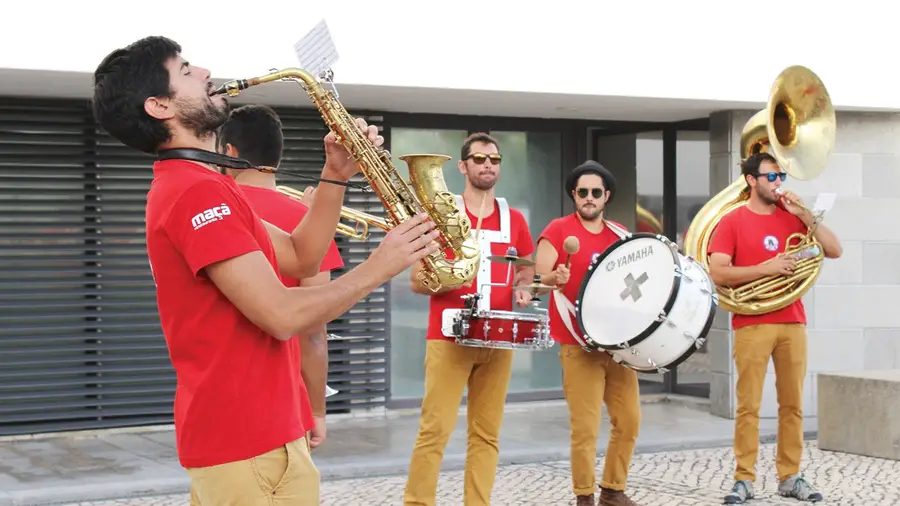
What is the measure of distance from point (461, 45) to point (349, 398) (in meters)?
3.17

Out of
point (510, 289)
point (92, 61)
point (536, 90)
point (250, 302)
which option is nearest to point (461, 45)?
point (536, 90)

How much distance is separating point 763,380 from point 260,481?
5.01m

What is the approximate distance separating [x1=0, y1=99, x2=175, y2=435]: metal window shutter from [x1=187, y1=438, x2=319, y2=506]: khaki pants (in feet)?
23.7

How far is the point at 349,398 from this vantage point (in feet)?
35.6

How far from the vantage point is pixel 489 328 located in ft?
20.1

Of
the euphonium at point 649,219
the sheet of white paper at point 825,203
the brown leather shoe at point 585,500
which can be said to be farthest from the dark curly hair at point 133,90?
the euphonium at point 649,219

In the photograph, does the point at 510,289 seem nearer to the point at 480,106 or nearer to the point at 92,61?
the point at 92,61

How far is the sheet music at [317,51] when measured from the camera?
355 cm

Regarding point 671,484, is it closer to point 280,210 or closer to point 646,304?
point 646,304

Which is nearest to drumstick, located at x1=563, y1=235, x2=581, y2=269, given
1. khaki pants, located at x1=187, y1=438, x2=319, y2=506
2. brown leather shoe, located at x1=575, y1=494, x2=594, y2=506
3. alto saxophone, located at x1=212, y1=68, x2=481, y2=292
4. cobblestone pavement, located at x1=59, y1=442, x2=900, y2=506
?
brown leather shoe, located at x1=575, y1=494, x2=594, y2=506

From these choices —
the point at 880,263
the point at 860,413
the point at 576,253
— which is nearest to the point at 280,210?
the point at 576,253

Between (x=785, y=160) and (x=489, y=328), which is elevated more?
(x=785, y=160)

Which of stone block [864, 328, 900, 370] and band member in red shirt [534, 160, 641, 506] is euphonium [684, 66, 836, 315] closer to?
band member in red shirt [534, 160, 641, 506]

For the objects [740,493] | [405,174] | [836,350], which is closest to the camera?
[740,493]
